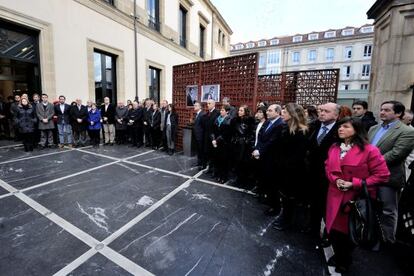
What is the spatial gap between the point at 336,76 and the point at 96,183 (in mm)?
8682

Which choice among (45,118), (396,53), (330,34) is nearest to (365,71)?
(330,34)

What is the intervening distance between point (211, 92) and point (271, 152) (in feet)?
13.2

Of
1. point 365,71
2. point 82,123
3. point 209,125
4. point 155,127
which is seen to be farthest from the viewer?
point 365,71

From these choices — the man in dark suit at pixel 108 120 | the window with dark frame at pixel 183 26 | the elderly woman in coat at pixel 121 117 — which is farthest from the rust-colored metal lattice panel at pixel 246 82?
the window with dark frame at pixel 183 26

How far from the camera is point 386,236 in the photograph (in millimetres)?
2752

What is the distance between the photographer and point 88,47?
8.72 m

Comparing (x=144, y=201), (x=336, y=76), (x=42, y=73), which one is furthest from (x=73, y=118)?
(x=336, y=76)

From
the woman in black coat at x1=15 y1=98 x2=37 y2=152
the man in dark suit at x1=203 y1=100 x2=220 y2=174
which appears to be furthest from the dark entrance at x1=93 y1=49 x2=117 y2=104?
the man in dark suit at x1=203 y1=100 x2=220 y2=174

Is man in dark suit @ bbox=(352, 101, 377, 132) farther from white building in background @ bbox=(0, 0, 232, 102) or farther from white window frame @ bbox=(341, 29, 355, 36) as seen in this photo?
white window frame @ bbox=(341, 29, 355, 36)

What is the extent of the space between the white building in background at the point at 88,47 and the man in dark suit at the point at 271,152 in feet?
26.7

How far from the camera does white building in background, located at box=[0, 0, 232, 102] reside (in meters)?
7.15

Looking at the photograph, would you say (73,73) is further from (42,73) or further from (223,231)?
(223,231)

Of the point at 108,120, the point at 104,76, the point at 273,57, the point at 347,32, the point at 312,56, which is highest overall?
the point at 347,32

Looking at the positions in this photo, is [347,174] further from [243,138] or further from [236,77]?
[236,77]
